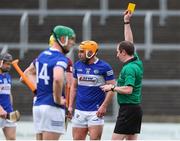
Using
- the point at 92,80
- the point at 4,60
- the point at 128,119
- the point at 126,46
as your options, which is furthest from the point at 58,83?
the point at 4,60

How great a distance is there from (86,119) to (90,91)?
1.31 feet

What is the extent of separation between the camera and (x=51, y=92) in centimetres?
838

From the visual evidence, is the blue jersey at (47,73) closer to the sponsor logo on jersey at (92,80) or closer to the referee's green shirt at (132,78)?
the referee's green shirt at (132,78)

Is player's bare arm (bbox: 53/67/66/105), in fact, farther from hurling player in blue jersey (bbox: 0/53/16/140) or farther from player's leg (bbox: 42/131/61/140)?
hurling player in blue jersey (bbox: 0/53/16/140)

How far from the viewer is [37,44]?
74.2 ft

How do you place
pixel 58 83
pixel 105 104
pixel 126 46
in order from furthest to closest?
pixel 105 104 < pixel 126 46 < pixel 58 83

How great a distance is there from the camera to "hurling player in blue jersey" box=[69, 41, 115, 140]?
10.7 m

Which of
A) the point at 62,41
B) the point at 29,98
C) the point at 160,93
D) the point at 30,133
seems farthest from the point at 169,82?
the point at 62,41

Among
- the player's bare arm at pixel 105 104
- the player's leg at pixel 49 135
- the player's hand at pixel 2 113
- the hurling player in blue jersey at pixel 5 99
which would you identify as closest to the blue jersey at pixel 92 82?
the player's bare arm at pixel 105 104

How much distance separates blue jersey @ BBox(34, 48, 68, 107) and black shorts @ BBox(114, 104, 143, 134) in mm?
1828

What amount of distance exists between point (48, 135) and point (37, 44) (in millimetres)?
14408

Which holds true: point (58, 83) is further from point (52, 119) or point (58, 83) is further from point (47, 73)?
point (52, 119)

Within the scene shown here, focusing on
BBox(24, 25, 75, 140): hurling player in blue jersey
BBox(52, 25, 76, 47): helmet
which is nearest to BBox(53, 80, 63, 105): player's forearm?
BBox(24, 25, 75, 140): hurling player in blue jersey

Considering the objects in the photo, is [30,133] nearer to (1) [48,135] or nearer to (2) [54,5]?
(1) [48,135]
